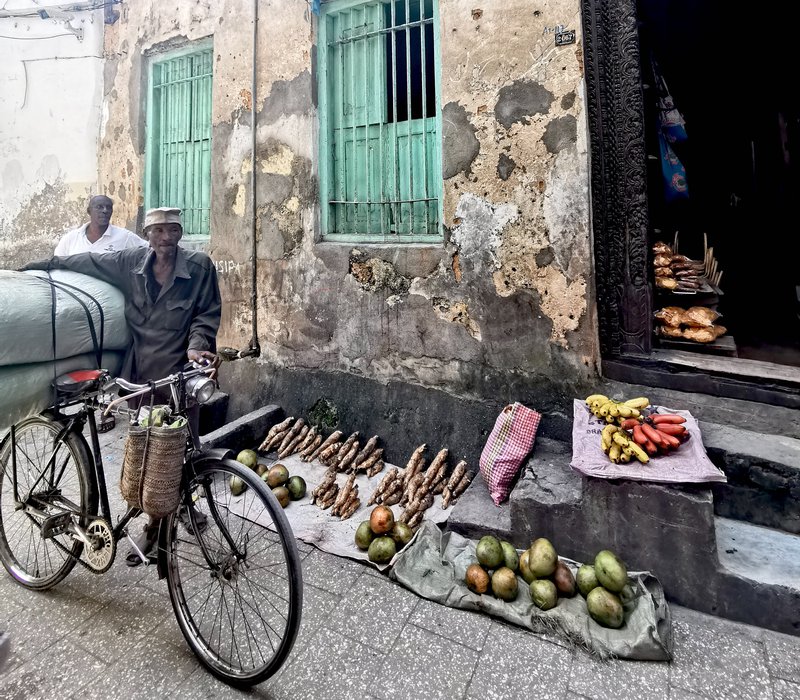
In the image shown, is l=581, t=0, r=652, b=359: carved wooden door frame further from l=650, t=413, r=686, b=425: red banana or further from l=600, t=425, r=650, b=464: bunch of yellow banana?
l=600, t=425, r=650, b=464: bunch of yellow banana

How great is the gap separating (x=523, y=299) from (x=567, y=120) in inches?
57.0

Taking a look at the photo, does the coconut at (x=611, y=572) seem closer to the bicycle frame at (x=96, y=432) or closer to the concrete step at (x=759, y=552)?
the concrete step at (x=759, y=552)

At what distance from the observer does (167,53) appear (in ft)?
20.5

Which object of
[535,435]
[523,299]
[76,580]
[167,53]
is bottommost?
[76,580]

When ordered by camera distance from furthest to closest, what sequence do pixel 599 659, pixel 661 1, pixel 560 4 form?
1. pixel 661 1
2. pixel 560 4
3. pixel 599 659

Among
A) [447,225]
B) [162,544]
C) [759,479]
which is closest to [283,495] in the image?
[162,544]

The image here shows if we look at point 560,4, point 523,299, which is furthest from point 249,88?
point 523,299

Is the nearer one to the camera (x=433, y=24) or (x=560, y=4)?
(x=560, y=4)

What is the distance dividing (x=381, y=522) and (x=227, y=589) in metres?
1.12

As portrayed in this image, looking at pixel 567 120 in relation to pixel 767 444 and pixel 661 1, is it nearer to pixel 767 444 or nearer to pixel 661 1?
pixel 767 444

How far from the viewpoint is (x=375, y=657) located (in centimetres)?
245

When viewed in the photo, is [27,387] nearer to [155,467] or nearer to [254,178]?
[155,467]

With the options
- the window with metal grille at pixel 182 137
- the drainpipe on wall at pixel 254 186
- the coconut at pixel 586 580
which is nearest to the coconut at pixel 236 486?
the coconut at pixel 586 580

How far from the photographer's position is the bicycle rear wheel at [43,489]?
8.90ft
